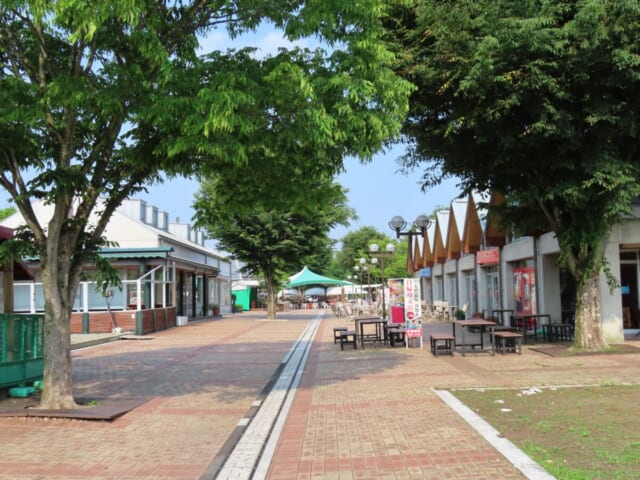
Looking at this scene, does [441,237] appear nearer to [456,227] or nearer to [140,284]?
[456,227]

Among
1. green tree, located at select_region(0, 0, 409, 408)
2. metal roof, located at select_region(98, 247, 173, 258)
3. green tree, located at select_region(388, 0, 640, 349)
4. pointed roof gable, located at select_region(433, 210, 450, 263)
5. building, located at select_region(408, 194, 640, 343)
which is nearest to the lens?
green tree, located at select_region(0, 0, 409, 408)

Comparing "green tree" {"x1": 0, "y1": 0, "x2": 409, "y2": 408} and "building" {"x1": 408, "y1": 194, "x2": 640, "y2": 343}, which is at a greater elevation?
"green tree" {"x1": 0, "y1": 0, "x2": 409, "y2": 408}

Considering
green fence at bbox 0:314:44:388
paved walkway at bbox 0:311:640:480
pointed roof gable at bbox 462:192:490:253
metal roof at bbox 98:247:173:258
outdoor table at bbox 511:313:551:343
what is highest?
pointed roof gable at bbox 462:192:490:253

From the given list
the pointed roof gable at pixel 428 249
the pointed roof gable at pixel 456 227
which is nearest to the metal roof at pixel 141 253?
the pointed roof gable at pixel 456 227

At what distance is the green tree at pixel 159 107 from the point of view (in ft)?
23.8

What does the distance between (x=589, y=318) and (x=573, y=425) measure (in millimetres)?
8028

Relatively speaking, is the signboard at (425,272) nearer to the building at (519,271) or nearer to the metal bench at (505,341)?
the building at (519,271)

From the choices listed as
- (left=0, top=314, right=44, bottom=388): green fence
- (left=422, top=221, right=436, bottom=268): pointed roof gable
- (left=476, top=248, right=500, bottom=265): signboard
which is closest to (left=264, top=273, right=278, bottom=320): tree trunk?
(left=422, top=221, right=436, bottom=268): pointed roof gable

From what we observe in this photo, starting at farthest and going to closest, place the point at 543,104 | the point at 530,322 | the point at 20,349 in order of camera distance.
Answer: the point at 530,322 → the point at 543,104 → the point at 20,349

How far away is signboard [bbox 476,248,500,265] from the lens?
2466 cm

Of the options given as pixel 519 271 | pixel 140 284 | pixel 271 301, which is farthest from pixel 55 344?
pixel 271 301

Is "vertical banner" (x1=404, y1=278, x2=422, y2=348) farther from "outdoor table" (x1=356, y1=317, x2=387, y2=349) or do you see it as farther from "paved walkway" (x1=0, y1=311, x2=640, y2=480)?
"paved walkway" (x1=0, y1=311, x2=640, y2=480)

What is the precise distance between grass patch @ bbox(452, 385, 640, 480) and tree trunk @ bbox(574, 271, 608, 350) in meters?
4.96

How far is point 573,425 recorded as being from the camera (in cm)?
682
